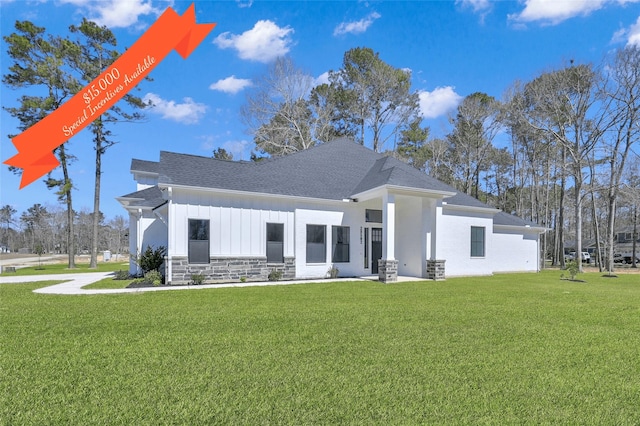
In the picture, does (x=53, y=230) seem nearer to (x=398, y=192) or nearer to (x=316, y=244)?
(x=316, y=244)

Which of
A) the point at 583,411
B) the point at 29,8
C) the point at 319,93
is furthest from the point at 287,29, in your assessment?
the point at 583,411

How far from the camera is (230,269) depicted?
39.7ft

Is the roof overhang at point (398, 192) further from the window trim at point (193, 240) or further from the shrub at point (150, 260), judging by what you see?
the shrub at point (150, 260)

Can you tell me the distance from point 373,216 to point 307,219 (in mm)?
3235

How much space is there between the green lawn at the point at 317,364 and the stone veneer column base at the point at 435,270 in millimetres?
6203

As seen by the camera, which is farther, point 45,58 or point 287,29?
point 45,58

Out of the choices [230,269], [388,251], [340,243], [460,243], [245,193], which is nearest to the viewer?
[230,269]

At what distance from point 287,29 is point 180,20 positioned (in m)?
9.47

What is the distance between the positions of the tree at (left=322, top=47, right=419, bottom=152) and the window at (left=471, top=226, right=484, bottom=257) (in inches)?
528

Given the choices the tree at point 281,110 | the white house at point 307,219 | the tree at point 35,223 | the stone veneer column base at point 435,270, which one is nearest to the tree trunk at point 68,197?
the white house at point 307,219

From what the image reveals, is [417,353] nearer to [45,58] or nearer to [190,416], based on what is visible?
[190,416]

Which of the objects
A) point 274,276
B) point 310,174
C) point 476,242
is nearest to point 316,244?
point 274,276

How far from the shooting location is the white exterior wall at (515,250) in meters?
18.0

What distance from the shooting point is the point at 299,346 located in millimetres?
4461
